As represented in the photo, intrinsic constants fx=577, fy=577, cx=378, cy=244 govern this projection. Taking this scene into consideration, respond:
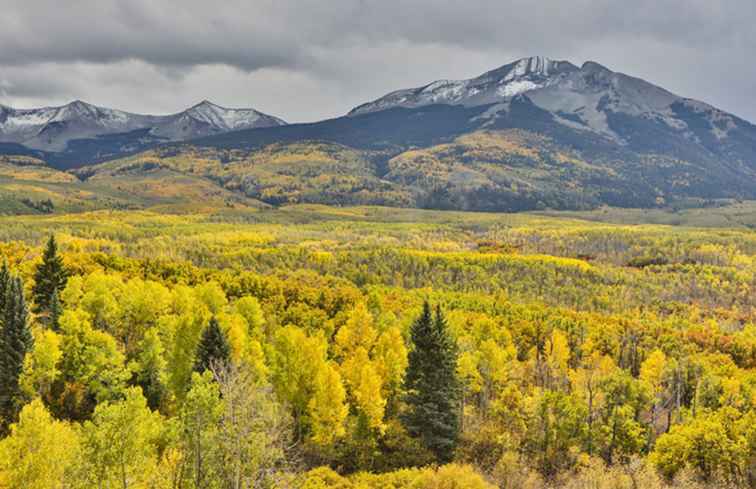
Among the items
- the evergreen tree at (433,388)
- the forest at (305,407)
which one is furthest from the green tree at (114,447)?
the evergreen tree at (433,388)

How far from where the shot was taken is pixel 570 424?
7250 centimetres

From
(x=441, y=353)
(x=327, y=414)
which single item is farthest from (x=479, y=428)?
(x=327, y=414)

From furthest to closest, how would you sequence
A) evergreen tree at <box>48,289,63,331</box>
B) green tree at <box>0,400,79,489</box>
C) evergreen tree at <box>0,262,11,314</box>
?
evergreen tree at <box>48,289,63,331</box>, evergreen tree at <box>0,262,11,314</box>, green tree at <box>0,400,79,489</box>

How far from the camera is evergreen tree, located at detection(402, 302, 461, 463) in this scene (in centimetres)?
6366

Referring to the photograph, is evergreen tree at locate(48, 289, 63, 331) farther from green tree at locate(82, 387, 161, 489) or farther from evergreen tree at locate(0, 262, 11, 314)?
green tree at locate(82, 387, 161, 489)

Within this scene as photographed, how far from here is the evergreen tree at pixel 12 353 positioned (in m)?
64.1

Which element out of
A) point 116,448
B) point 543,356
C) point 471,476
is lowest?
point 543,356

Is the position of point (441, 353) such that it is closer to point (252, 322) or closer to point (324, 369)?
point (324, 369)

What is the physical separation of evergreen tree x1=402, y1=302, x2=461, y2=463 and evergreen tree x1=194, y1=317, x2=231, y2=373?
68.8ft

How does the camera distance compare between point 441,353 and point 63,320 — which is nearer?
point 441,353

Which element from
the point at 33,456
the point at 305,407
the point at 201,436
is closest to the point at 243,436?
the point at 201,436

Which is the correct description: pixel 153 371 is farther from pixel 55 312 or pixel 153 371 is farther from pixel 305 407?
pixel 55 312

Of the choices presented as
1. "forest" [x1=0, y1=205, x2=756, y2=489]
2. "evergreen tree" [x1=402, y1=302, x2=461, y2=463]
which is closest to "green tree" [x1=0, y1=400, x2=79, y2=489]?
"forest" [x1=0, y1=205, x2=756, y2=489]

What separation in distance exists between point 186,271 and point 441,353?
98.0 meters
